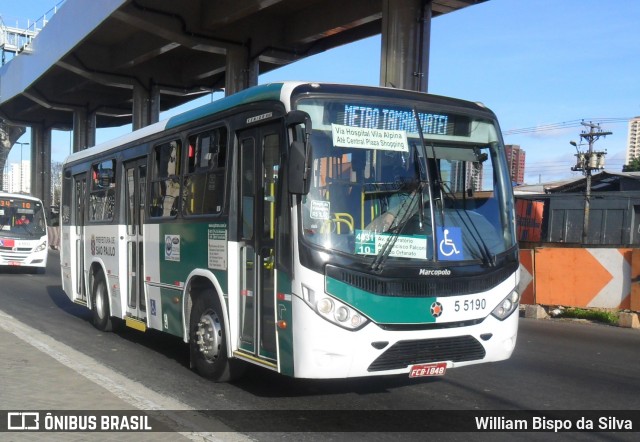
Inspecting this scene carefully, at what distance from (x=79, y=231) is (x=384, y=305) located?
800 centimetres

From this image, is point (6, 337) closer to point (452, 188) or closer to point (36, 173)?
point (452, 188)

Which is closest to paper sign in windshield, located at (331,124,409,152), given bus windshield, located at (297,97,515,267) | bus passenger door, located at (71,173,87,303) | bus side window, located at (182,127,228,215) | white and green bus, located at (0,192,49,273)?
bus windshield, located at (297,97,515,267)

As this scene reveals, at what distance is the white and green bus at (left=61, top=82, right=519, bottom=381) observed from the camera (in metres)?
6.09

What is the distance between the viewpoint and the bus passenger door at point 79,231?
40.5 feet

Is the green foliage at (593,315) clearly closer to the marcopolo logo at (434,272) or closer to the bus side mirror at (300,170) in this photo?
the marcopolo logo at (434,272)

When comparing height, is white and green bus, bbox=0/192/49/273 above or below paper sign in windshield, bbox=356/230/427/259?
below

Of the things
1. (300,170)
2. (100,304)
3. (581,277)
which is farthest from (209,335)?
(581,277)

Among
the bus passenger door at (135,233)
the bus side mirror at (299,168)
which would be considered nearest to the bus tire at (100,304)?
the bus passenger door at (135,233)

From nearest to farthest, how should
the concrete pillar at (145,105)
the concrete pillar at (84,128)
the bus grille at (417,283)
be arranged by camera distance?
the bus grille at (417,283), the concrete pillar at (145,105), the concrete pillar at (84,128)

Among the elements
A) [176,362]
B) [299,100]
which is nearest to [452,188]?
[299,100]

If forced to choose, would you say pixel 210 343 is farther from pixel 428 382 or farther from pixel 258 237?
pixel 428 382

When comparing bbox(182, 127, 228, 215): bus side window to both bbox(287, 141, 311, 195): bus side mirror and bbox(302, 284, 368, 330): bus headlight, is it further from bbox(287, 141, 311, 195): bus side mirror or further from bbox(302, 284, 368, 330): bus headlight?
bbox(302, 284, 368, 330): bus headlight

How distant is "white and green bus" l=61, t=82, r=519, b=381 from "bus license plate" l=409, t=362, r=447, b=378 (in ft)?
0.03

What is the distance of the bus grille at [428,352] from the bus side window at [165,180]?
3638mm
